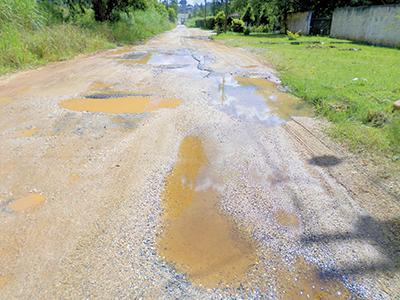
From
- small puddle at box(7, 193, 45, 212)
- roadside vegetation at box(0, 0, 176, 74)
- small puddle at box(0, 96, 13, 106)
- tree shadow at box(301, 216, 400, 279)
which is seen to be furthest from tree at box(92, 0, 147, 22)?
tree shadow at box(301, 216, 400, 279)

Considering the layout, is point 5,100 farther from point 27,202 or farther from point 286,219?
point 286,219

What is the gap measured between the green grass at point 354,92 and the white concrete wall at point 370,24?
231 inches

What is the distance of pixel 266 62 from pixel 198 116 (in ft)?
24.1

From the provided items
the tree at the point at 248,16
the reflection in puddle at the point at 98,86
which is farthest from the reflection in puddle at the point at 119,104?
the tree at the point at 248,16

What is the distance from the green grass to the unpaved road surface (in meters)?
0.49

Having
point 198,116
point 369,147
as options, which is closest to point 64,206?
point 198,116

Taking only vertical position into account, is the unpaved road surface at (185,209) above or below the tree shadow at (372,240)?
above

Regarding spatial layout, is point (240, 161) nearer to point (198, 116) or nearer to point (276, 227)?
point (276, 227)

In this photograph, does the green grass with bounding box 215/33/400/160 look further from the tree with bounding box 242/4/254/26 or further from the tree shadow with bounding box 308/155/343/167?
the tree with bounding box 242/4/254/26

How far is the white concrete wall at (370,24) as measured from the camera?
634 inches

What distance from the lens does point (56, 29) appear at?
12.3 m

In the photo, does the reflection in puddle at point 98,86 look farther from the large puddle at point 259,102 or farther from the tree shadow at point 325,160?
the tree shadow at point 325,160

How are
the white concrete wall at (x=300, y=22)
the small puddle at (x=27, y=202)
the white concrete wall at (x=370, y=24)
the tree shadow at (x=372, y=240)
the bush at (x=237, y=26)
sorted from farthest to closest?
the bush at (x=237, y=26)
the white concrete wall at (x=300, y=22)
the white concrete wall at (x=370, y=24)
the small puddle at (x=27, y=202)
the tree shadow at (x=372, y=240)

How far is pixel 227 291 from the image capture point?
1996 mm
